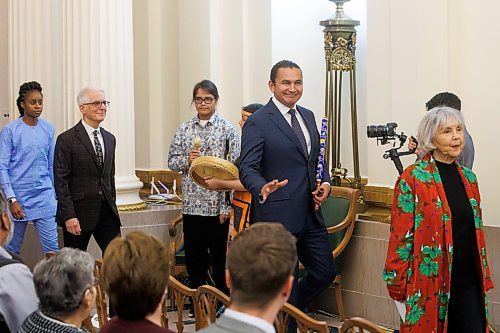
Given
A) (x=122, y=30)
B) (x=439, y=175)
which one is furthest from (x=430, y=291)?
(x=122, y=30)

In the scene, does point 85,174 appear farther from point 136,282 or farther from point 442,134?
point 136,282

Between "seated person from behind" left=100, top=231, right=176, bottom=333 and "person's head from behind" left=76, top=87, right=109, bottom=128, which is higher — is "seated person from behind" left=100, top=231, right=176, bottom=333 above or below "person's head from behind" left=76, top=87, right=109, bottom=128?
below

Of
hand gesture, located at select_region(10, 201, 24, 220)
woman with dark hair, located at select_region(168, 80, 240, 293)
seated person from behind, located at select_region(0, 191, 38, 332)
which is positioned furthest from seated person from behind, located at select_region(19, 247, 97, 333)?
hand gesture, located at select_region(10, 201, 24, 220)

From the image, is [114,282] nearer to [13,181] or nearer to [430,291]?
[430,291]

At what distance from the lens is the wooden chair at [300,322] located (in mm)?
3066

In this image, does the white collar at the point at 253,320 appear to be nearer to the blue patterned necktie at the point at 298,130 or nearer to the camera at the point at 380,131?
the blue patterned necktie at the point at 298,130

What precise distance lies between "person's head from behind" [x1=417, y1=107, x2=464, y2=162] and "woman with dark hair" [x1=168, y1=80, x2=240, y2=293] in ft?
8.12

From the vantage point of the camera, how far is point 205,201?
684 cm

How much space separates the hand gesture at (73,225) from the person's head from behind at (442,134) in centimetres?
256

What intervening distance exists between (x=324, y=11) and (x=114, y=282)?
18.8 ft

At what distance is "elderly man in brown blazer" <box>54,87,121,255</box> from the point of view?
632cm

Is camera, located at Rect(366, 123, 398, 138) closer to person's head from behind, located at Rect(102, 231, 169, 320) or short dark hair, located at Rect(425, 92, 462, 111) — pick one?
short dark hair, located at Rect(425, 92, 462, 111)

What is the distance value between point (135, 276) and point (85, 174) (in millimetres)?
3560

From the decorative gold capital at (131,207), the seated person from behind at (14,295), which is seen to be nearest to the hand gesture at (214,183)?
the decorative gold capital at (131,207)
